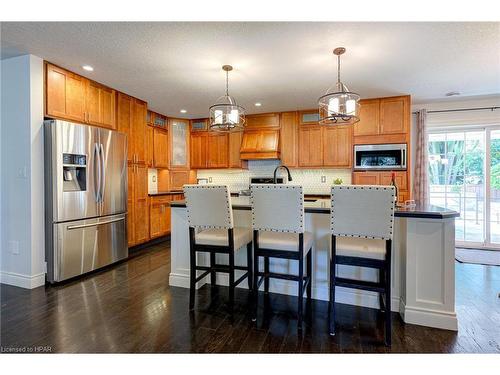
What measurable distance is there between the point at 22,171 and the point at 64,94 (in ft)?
3.35

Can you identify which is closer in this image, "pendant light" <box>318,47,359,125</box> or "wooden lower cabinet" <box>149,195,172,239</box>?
"pendant light" <box>318,47,359,125</box>

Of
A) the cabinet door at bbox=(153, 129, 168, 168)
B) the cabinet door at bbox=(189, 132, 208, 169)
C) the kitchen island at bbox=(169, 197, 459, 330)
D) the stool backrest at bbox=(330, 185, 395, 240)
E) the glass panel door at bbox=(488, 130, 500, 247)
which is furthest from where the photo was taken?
the cabinet door at bbox=(189, 132, 208, 169)

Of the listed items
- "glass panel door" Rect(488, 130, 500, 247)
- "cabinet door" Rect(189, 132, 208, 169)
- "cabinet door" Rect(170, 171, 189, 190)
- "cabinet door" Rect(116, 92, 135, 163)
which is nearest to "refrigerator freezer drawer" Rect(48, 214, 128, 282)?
"cabinet door" Rect(116, 92, 135, 163)

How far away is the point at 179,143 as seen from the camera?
17.9ft

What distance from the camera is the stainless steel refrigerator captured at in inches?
110

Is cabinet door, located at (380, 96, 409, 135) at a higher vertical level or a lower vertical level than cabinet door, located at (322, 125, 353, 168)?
higher

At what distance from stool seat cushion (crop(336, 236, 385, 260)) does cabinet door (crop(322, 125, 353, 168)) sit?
2.75 metres

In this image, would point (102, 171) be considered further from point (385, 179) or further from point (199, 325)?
point (385, 179)

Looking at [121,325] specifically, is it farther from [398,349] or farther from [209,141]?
[209,141]

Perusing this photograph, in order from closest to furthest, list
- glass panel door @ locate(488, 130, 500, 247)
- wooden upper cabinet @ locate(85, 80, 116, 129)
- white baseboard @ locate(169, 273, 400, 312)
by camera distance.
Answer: white baseboard @ locate(169, 273, 400, 312) → wooden upper cabinet @ locate(85, 80, 116, 129) → glass panel door @ locate(488, 130, 500, 247)

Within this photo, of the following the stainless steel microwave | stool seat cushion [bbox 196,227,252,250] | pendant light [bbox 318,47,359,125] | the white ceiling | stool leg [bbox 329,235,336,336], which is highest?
the white ceiling

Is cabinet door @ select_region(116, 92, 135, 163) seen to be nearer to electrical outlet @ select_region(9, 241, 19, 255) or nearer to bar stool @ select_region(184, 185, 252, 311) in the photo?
electrical outlet @ select_region(9, 241, 19, 255)

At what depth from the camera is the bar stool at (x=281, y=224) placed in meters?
1.91

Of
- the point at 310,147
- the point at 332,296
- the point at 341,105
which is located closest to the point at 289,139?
the point at 310,147
